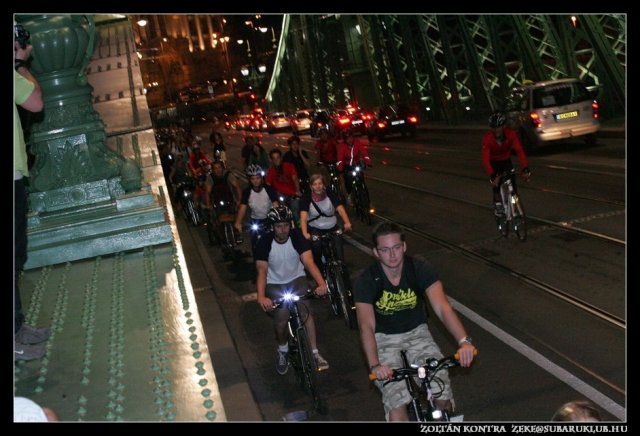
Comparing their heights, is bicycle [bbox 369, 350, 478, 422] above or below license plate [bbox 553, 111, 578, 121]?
above

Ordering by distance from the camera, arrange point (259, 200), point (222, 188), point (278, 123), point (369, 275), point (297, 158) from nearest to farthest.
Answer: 1. point (369, 275)
2. point (259, 200)
3. point (222, 188)
4. point (297, 158)
5. point (278, 123)

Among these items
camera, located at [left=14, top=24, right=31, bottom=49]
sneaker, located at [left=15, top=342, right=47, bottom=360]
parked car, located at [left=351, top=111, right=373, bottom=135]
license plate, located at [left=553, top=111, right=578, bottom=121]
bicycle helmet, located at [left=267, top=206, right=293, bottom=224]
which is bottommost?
parked car, located at [left=351, top=111, right=373, bottom=135]

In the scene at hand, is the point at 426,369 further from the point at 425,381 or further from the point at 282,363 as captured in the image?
the point at 282,363

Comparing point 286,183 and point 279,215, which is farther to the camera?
point 286,183

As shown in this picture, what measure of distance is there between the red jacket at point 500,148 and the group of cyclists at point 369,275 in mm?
13

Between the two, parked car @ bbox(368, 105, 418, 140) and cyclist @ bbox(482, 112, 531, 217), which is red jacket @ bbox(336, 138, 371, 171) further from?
parked car @ bbox(368, 105, 418, 140)

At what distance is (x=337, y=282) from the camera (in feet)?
34.0

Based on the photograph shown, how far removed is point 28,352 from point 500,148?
8.91 metres

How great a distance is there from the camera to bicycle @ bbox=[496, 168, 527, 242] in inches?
512

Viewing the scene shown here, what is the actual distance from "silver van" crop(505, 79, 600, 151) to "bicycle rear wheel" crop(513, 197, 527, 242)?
11298mm

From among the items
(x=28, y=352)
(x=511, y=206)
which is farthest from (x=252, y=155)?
(x=28, y=352)

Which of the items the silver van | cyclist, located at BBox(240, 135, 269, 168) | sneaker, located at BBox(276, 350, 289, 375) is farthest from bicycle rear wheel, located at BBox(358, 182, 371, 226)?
sneaker, located at BBox(276, 350, 289, 375)
